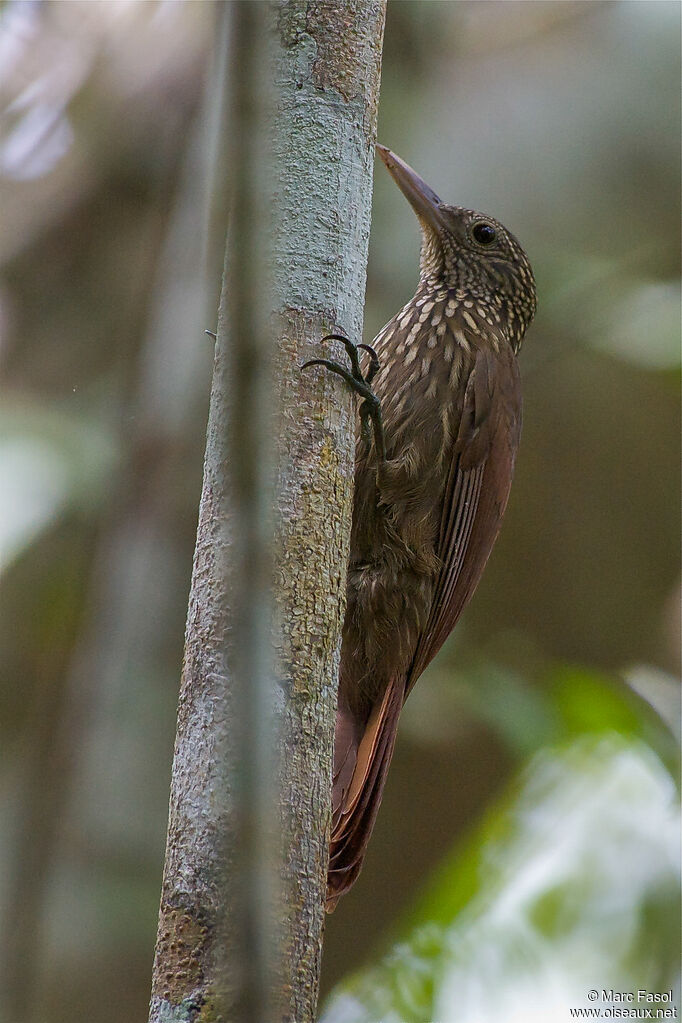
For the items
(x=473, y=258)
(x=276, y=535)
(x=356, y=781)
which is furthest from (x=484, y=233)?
(x=276, y=535)

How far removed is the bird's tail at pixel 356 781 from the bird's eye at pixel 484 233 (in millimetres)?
1311

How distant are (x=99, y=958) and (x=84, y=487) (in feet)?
4.34

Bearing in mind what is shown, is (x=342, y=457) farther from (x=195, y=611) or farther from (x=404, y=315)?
(x=404, y=315)

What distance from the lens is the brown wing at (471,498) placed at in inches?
110

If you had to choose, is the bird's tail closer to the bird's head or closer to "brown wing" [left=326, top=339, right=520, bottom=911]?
"brown wing" [left=326, top=339, right=520, bottom=911]

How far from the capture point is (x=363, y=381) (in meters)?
2.16

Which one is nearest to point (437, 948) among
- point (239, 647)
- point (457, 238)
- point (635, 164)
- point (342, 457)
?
point (457, 238)

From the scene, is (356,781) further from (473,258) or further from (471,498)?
(473,258)

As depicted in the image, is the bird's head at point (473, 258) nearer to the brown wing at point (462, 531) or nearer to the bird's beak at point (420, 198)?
the bird's beak at point (420, 198)

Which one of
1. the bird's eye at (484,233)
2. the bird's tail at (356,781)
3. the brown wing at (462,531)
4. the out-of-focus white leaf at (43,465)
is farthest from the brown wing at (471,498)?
the out-of-focus white leaf at (43,465)

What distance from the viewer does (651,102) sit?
15.0 ft

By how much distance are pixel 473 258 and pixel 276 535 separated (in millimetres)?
2004

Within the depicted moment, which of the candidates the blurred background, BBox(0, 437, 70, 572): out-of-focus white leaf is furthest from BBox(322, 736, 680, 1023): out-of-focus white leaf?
BBox(0, 437, 70, 572): out-of-focus white leaf

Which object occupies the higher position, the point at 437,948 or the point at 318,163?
the point at 318,163
